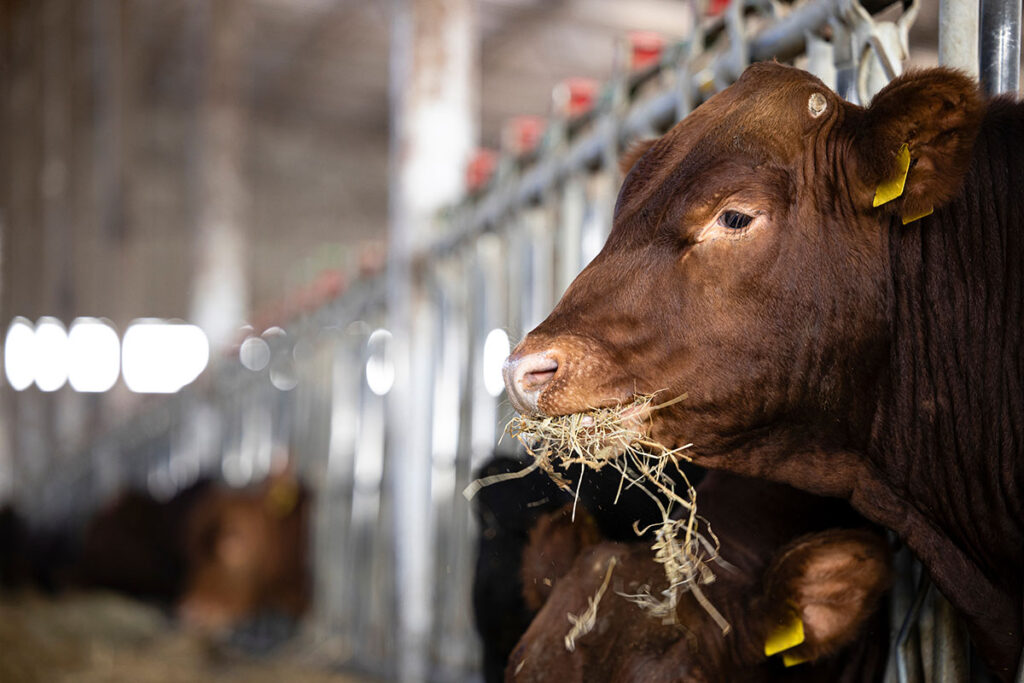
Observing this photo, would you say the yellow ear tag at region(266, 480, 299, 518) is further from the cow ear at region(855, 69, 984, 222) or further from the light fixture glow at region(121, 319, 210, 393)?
the light fixture glow at region(121, 319, 210, 393)

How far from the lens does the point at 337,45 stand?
21.4m

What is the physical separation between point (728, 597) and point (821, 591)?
185mm

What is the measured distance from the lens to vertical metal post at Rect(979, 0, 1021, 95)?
202 centimetres

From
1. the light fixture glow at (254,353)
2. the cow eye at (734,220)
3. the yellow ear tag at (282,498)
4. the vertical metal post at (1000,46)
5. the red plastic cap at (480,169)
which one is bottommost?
the yellow ear tag at (282,498)

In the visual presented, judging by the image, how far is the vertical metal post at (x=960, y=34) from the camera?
2.10 m

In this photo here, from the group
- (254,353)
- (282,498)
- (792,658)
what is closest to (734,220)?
(792,658)

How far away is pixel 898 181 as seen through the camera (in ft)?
5.75

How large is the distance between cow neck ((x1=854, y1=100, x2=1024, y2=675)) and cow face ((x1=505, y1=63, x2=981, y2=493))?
6 cm

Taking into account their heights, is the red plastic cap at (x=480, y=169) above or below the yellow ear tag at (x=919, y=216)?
above

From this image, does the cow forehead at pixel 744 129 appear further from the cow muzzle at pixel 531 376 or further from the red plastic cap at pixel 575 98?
the red plastic cap at pixel 575 98

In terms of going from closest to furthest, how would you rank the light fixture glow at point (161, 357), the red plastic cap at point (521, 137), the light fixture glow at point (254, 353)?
the red plastic cap at point (521, 137), the light fixture glow at point (254, 353), the light fixture glow at point (161, 357)

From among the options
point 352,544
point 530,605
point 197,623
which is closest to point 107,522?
point 197,623

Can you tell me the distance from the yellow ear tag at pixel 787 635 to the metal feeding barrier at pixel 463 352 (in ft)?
1.25

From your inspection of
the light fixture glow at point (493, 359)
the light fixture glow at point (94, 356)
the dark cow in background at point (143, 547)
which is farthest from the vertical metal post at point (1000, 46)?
the light fixture glow at point (94, 356)
